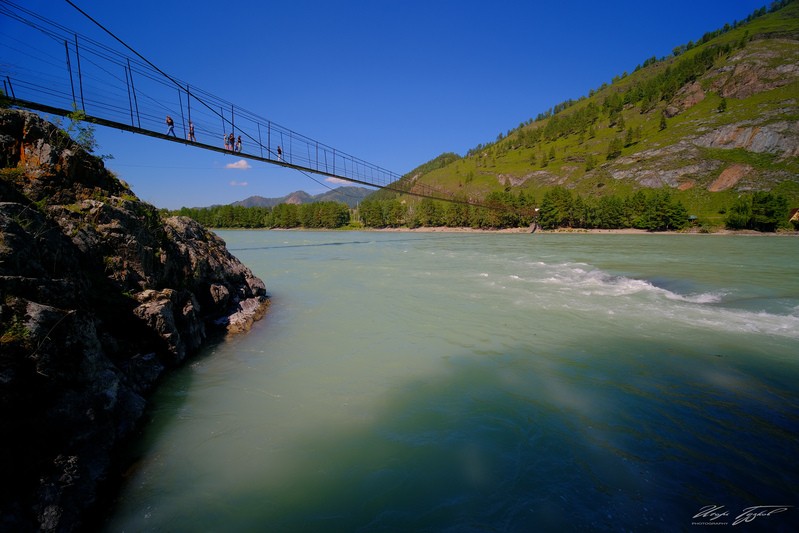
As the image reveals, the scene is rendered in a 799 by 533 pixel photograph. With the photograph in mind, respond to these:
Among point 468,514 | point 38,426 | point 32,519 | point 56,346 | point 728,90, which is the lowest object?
point 468,514

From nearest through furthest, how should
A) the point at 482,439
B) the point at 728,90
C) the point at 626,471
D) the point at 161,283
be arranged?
the point at 626,471 → the point at 482,439 → the point at 161,283 → the point at 728,90

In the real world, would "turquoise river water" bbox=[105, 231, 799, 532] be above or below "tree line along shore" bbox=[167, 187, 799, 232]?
below

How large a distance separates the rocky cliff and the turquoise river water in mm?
669

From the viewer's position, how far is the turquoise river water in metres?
4.22

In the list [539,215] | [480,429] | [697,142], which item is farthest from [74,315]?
[697,142]

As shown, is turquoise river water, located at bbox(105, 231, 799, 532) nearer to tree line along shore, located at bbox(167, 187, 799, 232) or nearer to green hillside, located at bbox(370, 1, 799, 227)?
tree line along shore, located at bbox(167, 187, 799, 232)

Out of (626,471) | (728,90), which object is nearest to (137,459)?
(626,471)

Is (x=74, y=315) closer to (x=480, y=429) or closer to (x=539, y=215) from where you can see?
(x=480, y=429)

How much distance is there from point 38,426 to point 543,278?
21.2 meters

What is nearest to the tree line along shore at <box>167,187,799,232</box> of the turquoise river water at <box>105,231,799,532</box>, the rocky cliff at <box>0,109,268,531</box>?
the rocky cliff at <box>0,109,268,531</box>

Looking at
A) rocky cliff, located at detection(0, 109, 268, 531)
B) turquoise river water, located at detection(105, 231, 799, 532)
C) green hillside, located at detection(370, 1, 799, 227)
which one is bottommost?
turquoise river water, located at detection(105, 231, 799, 532)

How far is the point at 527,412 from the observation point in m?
6.30

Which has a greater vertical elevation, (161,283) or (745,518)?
(161,283)

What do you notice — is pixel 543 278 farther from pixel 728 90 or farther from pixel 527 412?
pixel 728 90
